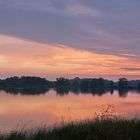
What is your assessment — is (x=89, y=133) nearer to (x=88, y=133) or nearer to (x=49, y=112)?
(x=88, y=133)

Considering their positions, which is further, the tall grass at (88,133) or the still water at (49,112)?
the still water at (49,112)

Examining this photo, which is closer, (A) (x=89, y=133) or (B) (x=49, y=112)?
(A) (x=89, y=133)

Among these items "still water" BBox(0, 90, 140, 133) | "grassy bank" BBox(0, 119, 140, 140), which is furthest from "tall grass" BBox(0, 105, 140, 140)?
"still water" BBox(0, 90, 140, 133)

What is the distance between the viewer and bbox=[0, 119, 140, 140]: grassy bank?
8641 millimetres

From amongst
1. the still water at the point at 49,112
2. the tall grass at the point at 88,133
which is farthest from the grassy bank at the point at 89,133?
the still water at the point at 49,112

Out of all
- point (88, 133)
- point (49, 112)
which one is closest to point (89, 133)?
point (88, 133)

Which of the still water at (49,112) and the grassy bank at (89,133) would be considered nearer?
the grassy bank at (89,133)

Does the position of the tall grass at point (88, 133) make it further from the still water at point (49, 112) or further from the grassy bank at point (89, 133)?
the still water at point (49, 112)

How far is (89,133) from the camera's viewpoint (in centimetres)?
934

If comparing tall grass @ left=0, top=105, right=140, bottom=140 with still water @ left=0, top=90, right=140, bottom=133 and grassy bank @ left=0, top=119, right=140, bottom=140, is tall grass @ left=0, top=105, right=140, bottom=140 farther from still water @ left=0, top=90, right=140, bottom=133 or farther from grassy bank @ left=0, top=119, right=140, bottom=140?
still water @ left=0, top=90, right=140, bottom=133

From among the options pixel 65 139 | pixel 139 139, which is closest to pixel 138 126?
pixel 139 139

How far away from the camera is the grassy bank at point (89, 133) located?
28.3 ft

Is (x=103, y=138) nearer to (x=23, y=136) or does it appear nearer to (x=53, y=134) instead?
(x=53, y=134)

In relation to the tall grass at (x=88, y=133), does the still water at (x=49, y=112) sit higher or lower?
lower
